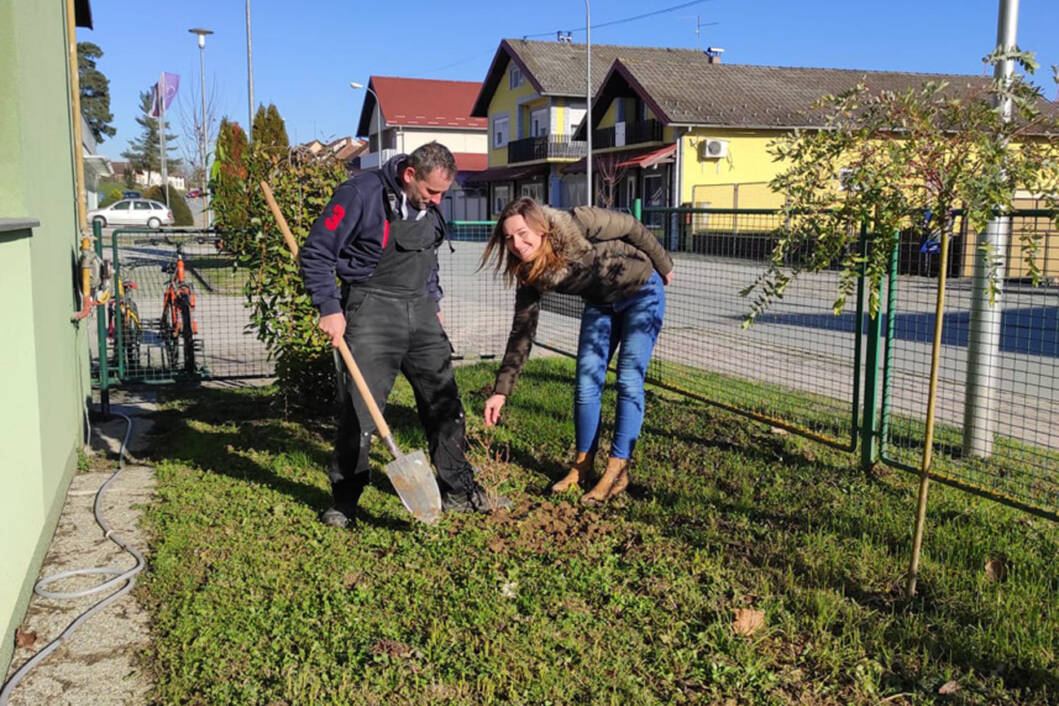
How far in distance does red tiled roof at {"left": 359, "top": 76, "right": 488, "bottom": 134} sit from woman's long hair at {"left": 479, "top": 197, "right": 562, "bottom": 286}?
172 ft

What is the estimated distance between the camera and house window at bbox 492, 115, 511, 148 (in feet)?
154

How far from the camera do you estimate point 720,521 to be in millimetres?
4602

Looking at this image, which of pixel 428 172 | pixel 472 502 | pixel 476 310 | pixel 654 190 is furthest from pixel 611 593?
pixel 654 190

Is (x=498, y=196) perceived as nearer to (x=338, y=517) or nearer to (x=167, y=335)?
(x=167, y=335)

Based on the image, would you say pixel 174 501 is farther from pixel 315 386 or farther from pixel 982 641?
pixel 982 641

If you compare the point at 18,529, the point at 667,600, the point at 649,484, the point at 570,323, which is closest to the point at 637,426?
the point at 649,484

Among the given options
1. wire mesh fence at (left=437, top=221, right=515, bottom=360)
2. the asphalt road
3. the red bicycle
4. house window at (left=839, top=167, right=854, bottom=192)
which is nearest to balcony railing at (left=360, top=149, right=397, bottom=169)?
the asphalt road

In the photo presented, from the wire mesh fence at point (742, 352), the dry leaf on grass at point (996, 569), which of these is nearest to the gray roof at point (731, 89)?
the wire mesh fence at point (742, 352)

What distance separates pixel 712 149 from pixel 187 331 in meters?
26.3

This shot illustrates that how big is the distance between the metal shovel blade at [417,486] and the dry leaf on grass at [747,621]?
1.53 metres

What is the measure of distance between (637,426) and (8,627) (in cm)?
302

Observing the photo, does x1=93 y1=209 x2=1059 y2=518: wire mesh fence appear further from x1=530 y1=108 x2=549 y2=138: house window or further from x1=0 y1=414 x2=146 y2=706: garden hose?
x1=530 y1=108 x2=549 y2=138: house window

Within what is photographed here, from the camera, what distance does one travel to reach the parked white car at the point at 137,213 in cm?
4375

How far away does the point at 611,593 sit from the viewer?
12.5 feet
